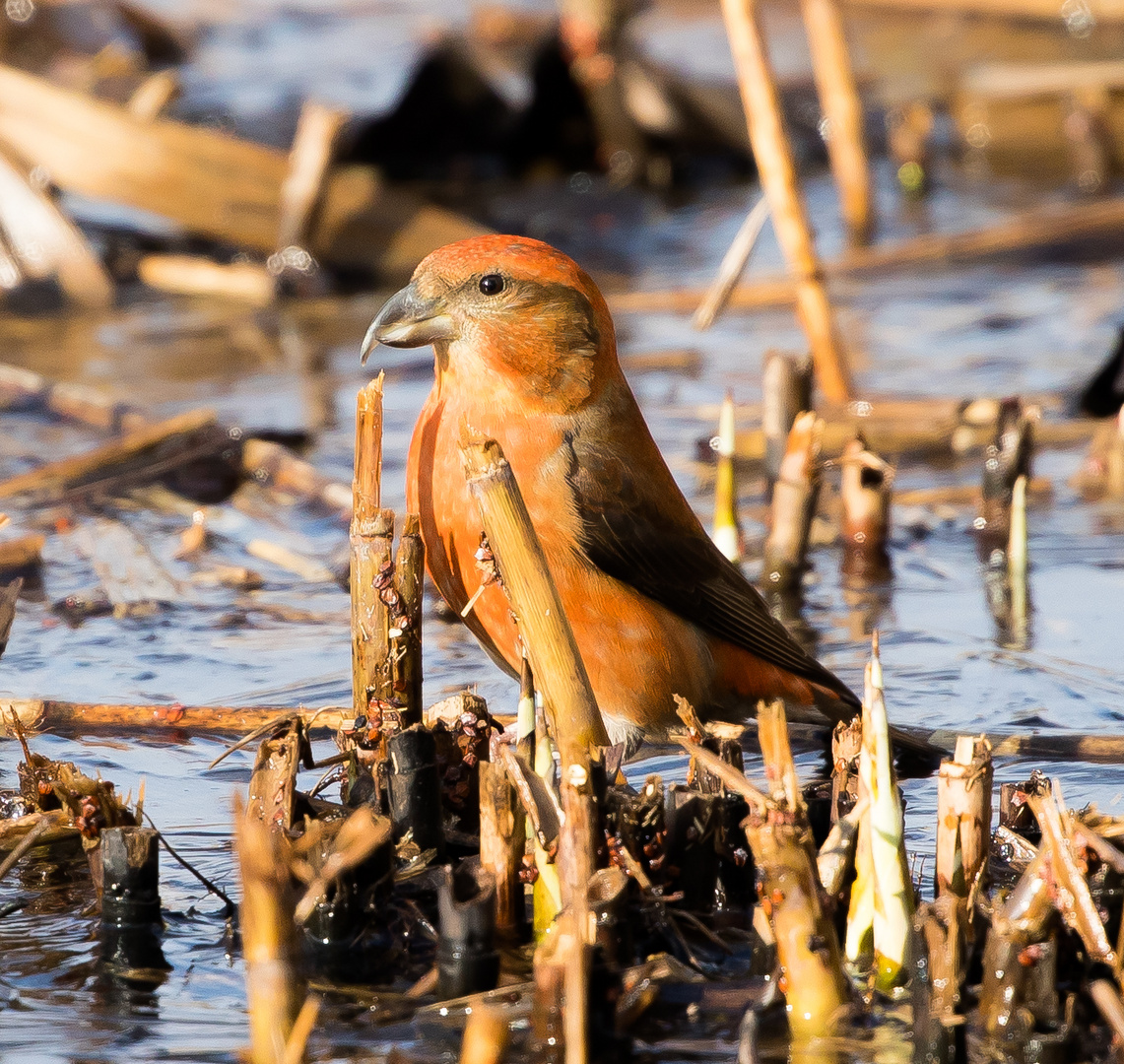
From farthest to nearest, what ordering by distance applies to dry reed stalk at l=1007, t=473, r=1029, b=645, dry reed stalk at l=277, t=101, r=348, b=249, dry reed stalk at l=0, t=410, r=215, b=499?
dry reed stalk at l=277, t=101, r=348, b=249, dry reed stalk at l=0, t=410, r=215, b=499, dry reed stalk at l=1007, t=473, r=1029, b=645

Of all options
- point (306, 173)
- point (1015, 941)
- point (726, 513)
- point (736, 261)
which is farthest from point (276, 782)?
point (306, 173)

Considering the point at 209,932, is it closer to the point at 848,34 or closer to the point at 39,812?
the point at 39,812

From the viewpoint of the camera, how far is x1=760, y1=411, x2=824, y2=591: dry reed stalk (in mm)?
5434

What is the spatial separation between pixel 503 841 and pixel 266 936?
93 cm

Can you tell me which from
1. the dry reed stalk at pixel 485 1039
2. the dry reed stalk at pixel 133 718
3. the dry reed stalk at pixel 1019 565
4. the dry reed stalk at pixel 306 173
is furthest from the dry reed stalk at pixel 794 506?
the dry reed stalk at pixel 306 173

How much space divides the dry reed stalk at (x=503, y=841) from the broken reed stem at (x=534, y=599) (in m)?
0.15

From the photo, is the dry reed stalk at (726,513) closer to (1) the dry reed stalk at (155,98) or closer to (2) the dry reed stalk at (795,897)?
(2) the dry reed stalk at (795,897)

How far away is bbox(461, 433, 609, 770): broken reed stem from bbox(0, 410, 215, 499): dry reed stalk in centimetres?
361

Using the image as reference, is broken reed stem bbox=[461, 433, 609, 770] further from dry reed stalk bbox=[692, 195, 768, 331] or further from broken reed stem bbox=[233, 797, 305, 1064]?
dry reed stalk bbox=[692, 195, 768, 331]

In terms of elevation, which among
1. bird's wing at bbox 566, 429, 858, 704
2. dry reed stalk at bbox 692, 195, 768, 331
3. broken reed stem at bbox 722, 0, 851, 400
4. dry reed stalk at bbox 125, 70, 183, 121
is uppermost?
dry reed stalk at bbox 125, 70, 183, 121

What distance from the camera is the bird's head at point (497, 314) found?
4.29m

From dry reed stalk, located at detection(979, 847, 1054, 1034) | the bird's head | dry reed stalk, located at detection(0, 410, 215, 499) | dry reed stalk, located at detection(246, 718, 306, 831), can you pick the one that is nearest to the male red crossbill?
the bird's head

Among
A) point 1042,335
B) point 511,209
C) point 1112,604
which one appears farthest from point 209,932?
point 511,209

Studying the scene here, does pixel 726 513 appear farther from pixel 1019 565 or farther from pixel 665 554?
pixel 1019 565
